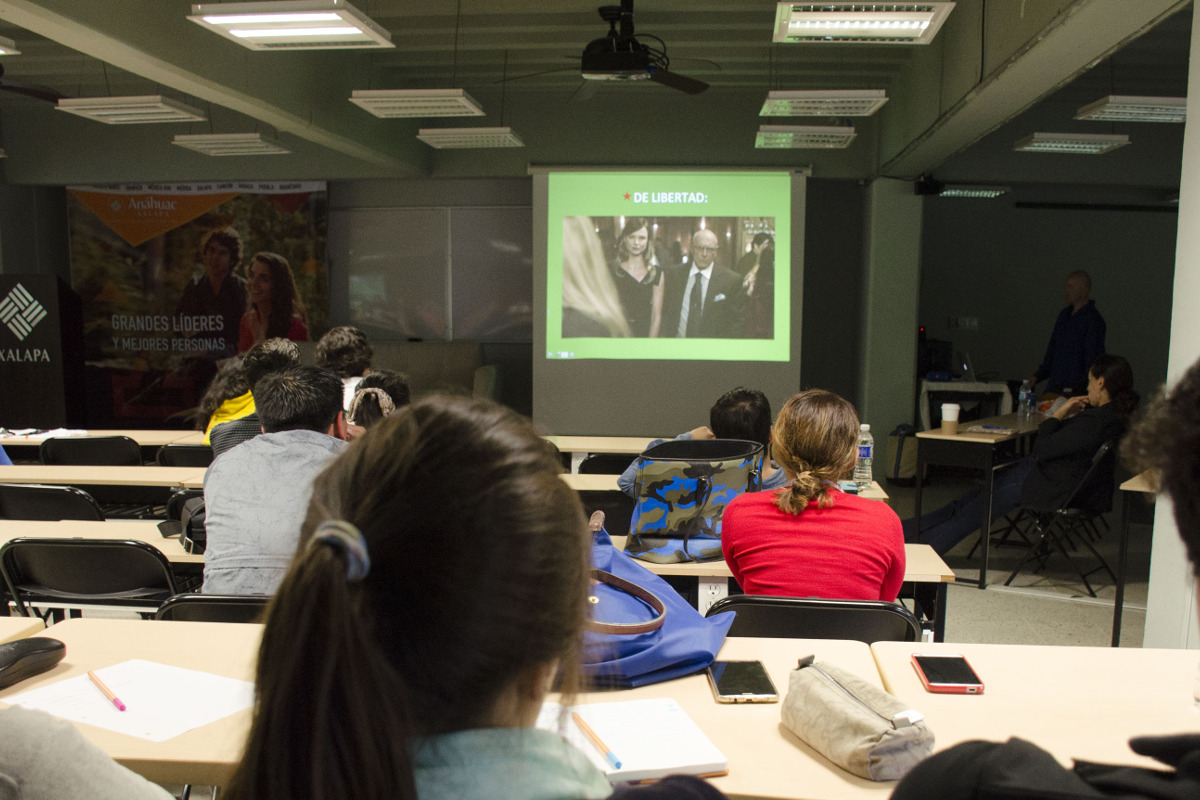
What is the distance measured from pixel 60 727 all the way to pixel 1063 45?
14.1ft

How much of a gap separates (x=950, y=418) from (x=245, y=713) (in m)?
4.50

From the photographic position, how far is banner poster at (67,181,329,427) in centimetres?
820

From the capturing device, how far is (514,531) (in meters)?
0.65

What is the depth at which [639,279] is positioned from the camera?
6.29 m

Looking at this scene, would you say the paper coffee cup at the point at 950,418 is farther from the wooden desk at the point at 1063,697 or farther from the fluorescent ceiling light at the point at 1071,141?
the wooden desk at the point at 1063,697

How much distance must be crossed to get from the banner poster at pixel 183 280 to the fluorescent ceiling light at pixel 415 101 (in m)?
2.78

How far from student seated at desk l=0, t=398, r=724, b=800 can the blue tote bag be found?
2.39 feet

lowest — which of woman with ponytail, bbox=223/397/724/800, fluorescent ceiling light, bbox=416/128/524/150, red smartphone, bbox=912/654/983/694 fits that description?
red smartphone, bbox=912/654/983/694

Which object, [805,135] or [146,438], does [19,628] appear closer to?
[146,438]

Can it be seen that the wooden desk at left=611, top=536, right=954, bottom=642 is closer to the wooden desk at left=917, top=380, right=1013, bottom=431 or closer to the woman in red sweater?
the woman in red sweater

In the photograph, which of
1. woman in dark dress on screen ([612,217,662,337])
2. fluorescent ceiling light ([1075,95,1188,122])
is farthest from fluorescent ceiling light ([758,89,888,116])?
fluorescent ceiling light ([1075,95,1188,122])

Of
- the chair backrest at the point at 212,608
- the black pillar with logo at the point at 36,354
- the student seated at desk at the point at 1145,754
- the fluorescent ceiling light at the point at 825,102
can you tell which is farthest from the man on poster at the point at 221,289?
the student seated at desk at the point at 1145,754

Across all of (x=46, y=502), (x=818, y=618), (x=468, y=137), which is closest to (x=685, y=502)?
(x=818, y=618)

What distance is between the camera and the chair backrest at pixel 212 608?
6.10 feet
